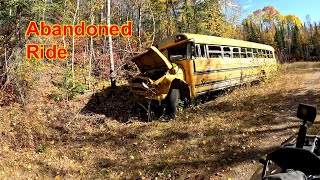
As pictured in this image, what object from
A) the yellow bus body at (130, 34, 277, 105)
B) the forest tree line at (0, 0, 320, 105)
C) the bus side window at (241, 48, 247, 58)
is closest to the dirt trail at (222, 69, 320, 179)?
the yellow bus body at (130, 34, 277, 105)

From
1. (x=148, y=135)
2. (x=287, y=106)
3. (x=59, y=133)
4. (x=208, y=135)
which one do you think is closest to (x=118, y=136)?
(x=148, y=135)

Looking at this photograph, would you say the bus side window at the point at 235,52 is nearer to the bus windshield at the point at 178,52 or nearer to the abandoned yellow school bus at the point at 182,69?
the abandoned yellow school bus at the point at 182,69

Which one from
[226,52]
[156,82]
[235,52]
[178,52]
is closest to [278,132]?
[156,82]

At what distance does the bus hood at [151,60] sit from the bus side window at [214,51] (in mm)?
2495

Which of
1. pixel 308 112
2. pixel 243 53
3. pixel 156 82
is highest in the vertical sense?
pixel 243 53

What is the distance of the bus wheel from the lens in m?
10.2

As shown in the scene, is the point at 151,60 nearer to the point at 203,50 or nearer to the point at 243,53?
the point at 203,50

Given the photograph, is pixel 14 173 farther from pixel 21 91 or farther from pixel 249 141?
pixel 21 91

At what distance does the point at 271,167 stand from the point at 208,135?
5012 millimetres

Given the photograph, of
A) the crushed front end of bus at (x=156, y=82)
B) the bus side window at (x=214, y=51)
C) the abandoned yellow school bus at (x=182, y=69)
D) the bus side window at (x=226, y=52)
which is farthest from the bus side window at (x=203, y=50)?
the bus side window at (x=226, y=52)

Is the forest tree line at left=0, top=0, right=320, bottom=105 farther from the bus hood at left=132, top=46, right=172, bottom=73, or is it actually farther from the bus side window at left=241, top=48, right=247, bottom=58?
the bus side window at left=241, top=48, right=247, bottom=58

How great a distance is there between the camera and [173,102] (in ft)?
33.5

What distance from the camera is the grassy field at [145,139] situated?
652 cm

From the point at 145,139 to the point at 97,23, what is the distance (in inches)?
1133
